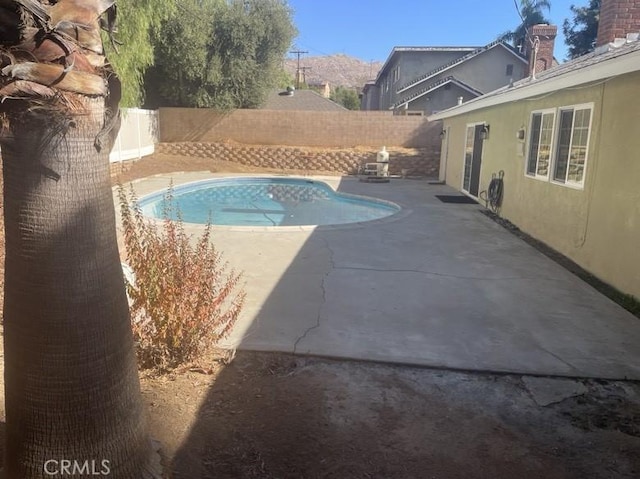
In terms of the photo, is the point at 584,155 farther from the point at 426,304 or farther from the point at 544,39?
the point at 544,39

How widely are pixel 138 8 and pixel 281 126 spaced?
38.9 feet

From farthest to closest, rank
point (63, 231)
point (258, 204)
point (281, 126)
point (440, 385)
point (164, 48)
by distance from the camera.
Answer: point (281, 126) < point (164, 48) < point (258, 204) < point (440, 385) < point (63, 231)

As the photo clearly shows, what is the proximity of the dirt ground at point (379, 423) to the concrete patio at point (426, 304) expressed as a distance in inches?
11.9

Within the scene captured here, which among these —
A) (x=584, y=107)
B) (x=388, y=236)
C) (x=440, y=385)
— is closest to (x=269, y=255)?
(x=388, y=236)

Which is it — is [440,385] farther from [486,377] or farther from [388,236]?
[388,236]

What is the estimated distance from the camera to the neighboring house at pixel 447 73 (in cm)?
2523

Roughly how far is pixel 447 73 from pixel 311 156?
484 inches

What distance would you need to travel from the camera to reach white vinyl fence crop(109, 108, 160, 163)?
15.4m

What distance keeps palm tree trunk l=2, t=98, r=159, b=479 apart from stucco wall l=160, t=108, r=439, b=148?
19364 millimetres

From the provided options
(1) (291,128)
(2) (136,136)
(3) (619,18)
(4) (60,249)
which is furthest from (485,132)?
(2) (136,136)

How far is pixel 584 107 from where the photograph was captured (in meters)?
6.55

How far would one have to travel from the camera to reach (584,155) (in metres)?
6.53

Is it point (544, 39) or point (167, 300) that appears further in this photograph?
point (544, 39)

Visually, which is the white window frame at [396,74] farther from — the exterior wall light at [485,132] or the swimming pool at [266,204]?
the exterior wall light at [485,132]
